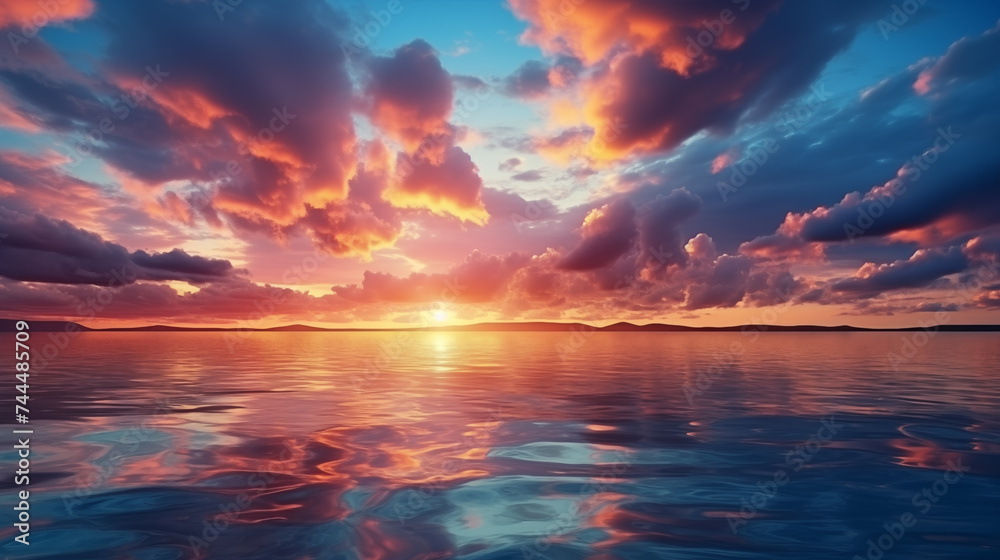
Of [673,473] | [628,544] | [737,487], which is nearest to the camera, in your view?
[628,544]

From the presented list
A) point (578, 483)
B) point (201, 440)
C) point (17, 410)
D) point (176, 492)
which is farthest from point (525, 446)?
point (17, 410)

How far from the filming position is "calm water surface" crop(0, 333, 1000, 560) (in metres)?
7.28

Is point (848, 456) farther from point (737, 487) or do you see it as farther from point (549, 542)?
point (549, 542)

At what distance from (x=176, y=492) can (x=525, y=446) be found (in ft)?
24.6

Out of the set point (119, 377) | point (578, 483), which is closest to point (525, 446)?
point (578, 483)

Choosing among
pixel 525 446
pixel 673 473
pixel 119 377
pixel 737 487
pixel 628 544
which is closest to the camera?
pixel 628 544

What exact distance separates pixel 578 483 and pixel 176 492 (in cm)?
744

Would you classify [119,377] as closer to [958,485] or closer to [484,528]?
[484,528]

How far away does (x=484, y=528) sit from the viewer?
775 cm

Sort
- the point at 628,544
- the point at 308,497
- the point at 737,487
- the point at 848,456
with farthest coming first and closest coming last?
the point at 848,456 → the point at 737,487 → the point at 308,497 → the point at 628,544

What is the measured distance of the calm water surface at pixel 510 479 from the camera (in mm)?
7277

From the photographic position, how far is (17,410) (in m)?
17.6

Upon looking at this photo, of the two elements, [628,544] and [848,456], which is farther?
[848,456]

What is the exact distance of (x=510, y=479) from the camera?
1019cm
